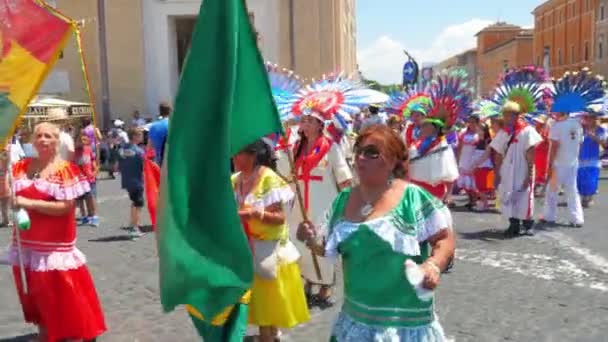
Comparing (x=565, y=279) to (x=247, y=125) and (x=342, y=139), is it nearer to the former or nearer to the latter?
(x=342, y=139)

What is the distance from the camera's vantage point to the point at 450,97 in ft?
23.5

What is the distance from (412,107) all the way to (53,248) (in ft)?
13.4

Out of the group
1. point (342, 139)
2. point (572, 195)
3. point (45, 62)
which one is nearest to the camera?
point (45, 62)

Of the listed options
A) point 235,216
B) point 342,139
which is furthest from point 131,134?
point 235,216

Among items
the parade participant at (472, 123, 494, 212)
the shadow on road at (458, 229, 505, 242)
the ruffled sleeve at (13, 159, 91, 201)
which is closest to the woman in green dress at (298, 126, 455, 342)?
the ruffled sleeve at (13, 159, 91, 201)

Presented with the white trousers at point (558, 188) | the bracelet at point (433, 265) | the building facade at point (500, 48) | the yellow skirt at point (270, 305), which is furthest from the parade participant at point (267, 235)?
the building facade at point (500, 48)

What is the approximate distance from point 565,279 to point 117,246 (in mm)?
5737

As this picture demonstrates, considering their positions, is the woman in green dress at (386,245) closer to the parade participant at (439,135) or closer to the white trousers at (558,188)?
the parade participant at (439,135)

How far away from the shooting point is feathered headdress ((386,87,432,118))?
734 cm

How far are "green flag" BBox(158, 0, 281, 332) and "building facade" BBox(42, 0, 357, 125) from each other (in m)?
26.0

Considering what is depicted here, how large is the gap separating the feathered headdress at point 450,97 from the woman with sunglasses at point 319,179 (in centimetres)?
140

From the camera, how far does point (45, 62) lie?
4.46m

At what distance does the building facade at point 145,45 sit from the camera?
29.1 metres

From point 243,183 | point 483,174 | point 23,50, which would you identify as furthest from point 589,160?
point 23,50
